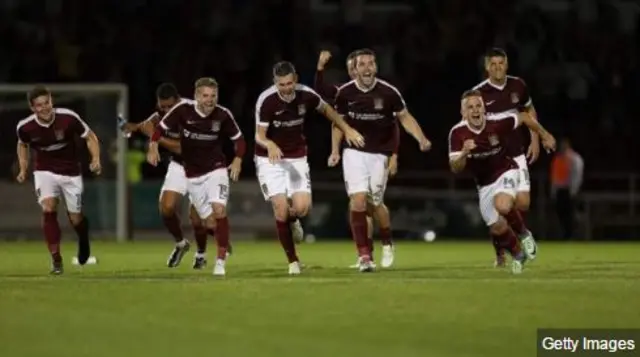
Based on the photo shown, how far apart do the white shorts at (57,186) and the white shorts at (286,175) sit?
2.34 metres

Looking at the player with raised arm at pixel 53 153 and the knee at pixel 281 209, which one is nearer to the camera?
the knee at pixel 281 209

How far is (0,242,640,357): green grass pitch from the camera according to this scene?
9453mm

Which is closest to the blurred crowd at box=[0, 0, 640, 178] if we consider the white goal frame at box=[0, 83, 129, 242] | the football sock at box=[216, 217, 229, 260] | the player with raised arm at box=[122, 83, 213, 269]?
the white goal frame at box=[0, 83, 129, 242]

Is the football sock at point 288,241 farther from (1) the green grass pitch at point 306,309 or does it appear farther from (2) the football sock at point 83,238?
(2) the football sock at point 83,238

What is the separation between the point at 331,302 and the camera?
470 inches

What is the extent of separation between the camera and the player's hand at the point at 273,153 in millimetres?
14966

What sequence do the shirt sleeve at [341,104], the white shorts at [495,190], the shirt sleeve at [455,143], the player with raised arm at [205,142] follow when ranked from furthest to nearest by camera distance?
the shirt sleeve at [341,104] < the player with raised arm at [205,142] < the white shorts at [495,190] < the shirt sleeve at [455,143]

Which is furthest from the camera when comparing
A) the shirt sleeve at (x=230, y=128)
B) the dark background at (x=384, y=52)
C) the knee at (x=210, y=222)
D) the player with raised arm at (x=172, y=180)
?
the dark background at (x=384, y=52)

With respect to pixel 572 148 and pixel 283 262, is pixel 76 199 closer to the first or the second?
pixel 283 262

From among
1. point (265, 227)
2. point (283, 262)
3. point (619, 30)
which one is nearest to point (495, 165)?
point (283, 262)

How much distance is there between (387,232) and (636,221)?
12175 millimetres

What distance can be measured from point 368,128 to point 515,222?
205 cm

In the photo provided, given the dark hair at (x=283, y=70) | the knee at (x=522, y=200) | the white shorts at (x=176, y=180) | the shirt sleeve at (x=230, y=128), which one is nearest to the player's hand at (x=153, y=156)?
the shirt sleeve at (x=230, y=128)

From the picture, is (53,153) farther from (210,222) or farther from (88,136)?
(210,222)
